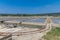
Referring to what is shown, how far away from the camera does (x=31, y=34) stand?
23.2ft

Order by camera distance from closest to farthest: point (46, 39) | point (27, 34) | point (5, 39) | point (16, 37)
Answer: point (5, 39) < point (46, 39) < point (16, 37) < point (27, 34)

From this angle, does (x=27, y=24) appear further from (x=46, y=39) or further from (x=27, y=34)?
(x=46, y=39)

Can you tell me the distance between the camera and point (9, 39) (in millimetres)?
5539

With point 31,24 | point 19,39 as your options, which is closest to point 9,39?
point 19,39

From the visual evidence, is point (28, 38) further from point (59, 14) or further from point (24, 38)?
point (59, 14)

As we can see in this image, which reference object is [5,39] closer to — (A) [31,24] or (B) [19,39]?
(B) [19,39]

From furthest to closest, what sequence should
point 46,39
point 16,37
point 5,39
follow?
point 16,37
point 46,39
point 5,39

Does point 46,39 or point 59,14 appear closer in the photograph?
point 46,39

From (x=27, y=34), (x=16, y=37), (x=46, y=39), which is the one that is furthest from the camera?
(x=27, y=34)

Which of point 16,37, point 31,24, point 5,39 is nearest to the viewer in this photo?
point 5,39

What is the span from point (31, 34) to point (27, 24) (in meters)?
4.51

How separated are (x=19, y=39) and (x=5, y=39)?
0.96m

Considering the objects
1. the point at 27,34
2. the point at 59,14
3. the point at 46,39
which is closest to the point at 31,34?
the point at 27,34

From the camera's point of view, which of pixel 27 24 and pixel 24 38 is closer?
pixel 24 38
